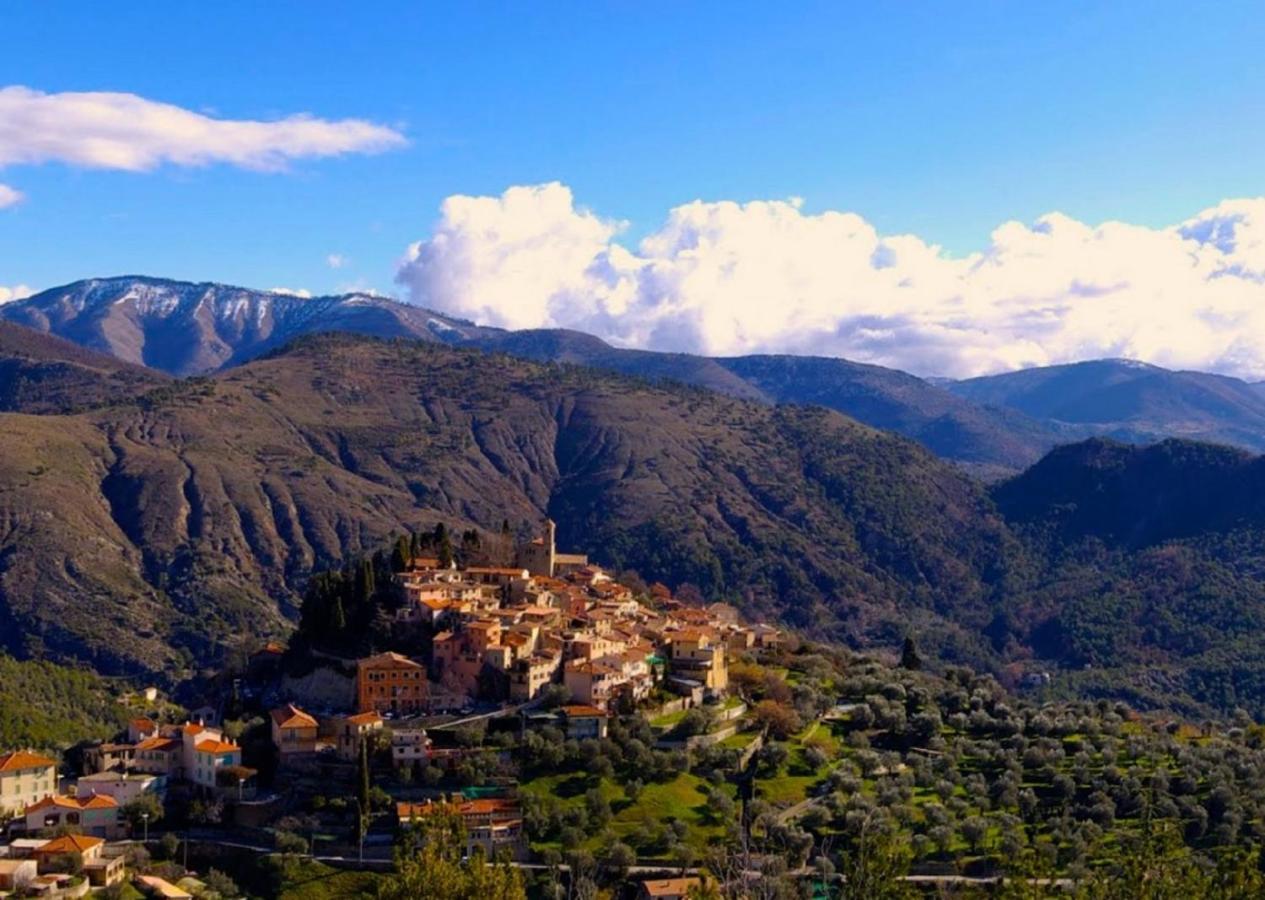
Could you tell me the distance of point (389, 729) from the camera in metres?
64.4

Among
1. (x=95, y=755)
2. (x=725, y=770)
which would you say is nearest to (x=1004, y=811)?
(x=725, y=770)

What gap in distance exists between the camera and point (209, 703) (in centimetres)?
7881

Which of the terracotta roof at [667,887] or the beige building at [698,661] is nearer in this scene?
the terracotta roof at [667,887]

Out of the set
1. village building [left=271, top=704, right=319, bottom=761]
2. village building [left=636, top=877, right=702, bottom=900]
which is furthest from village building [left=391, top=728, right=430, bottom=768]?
village building [left=636, top=877, right=702, bottom=900]

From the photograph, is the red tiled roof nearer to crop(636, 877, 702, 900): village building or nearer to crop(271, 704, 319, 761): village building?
crop(271, 704, 319, 761): village building

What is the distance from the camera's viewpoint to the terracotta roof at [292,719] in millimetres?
64438

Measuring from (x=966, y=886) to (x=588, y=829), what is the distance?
1670cm

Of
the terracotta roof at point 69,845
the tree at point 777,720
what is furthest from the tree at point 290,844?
the tree at point 777,720

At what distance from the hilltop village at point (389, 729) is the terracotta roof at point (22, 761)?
0.11 meters

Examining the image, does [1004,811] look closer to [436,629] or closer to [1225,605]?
[436,629]

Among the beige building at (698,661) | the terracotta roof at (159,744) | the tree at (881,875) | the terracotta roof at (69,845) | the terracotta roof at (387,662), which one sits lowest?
the terracotta roof at (69,845)

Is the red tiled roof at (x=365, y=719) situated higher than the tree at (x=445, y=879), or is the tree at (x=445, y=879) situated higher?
the tree at (x=445, y=879)

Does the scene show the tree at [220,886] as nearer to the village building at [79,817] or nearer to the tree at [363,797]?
the village building at [79,817]

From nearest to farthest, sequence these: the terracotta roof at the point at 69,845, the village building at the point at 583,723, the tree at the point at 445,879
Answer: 1. the tree at the point at 445,879
2. the terracotta roof at the point at 69,845
3. the village building at the point at 583,723
